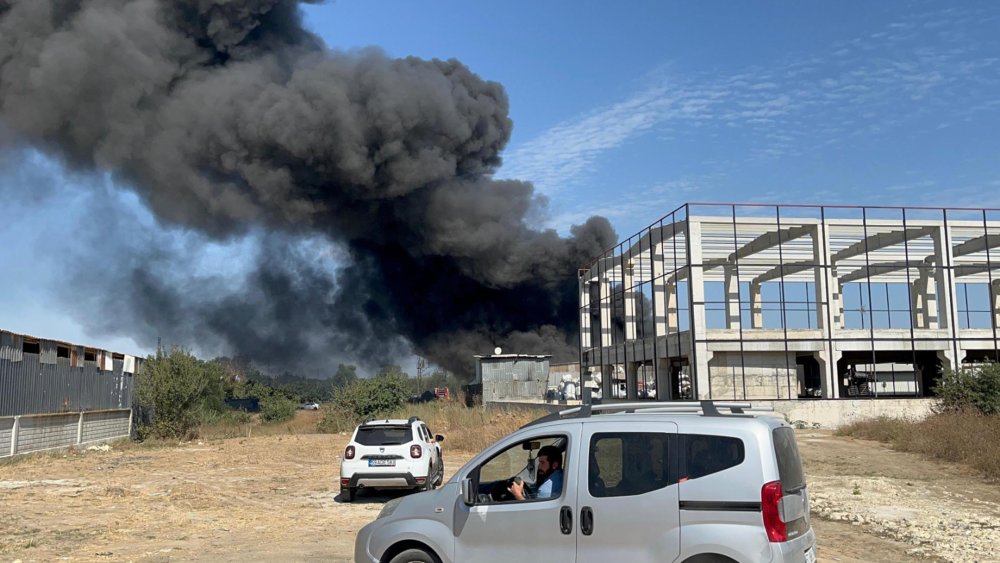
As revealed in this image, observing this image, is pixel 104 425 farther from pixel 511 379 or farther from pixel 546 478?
pixel 546 478

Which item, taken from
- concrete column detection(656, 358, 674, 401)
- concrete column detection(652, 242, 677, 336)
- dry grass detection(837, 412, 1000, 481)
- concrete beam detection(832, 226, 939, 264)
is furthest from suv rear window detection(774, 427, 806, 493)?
concrete column detection(652, 242, 677, 336)

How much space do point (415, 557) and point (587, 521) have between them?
1384 millimetres

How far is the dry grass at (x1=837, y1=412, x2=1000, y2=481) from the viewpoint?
14688mm

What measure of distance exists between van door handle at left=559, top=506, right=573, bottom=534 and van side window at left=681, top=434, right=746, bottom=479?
2.75 feet

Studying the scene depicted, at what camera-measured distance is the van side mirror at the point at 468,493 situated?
19.0 ft

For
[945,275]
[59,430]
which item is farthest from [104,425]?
[945,275]

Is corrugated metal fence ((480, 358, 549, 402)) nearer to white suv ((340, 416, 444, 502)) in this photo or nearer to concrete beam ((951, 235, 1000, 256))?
concrete beam ((951, 235, 1000, 256))

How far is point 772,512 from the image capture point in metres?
4.98

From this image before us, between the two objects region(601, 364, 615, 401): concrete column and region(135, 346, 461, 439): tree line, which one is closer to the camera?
region(135, 346, 461, 439): tree line

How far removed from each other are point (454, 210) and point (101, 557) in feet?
134

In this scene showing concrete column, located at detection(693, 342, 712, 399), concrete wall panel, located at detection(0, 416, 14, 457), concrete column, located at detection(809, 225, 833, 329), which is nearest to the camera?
concrete wall panel, located at detection(0, 416, 14, 457)

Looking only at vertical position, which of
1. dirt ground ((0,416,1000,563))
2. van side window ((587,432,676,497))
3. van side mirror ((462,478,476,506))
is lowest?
dirt ground ((0,416,1000,563))

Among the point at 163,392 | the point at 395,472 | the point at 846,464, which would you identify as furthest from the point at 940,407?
the point at 163,392

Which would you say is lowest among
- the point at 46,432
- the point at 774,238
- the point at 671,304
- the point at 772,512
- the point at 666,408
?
the point at 46,432
